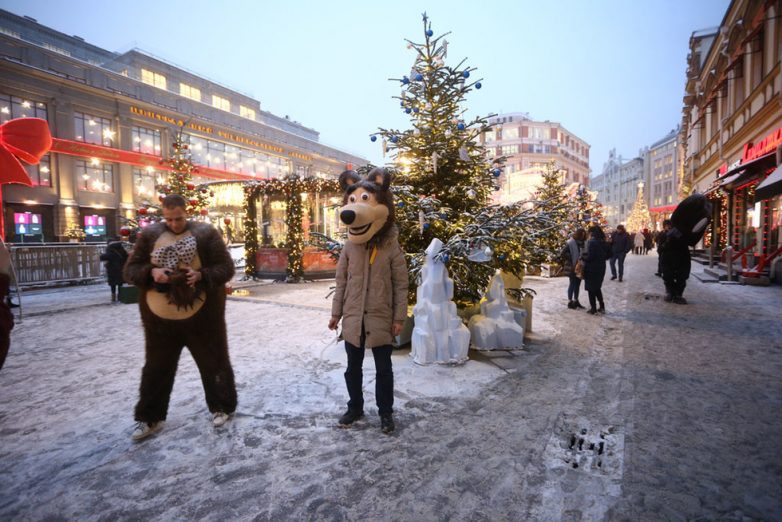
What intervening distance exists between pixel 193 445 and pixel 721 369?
18.2ft

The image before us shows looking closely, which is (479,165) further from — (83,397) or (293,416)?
(83,397)

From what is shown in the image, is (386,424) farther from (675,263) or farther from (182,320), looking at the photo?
(675,263)

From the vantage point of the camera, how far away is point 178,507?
2.32 metres

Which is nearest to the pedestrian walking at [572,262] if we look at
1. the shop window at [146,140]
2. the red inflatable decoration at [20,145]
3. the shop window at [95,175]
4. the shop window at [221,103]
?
the red inflatable decoration at [20,145]

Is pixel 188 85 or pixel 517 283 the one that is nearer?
pixel 517 283

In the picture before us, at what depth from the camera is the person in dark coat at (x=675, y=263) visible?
28.9ft

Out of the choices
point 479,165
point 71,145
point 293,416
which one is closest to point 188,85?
point 71,145

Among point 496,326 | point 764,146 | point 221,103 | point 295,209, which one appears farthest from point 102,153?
point 764,146

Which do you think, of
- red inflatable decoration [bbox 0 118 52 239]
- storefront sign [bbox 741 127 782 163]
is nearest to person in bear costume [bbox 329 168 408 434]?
red inflatable decoration [bbox 0 118 52 239]

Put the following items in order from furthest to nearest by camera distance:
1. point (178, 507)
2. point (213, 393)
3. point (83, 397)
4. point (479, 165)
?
point (479, 165)
point (83, 397)
point (213, 393)
point (178, 507)

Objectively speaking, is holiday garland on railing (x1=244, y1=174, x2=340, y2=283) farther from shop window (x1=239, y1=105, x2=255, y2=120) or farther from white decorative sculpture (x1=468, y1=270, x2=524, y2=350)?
shop window (x1=239, y1=105, x2=255, y2=120)

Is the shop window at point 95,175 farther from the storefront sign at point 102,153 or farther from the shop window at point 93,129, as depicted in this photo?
the shop window at point 93,129

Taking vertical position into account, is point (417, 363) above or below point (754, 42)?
below

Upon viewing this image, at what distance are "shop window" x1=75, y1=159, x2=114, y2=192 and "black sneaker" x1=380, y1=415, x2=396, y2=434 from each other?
1191 inches
